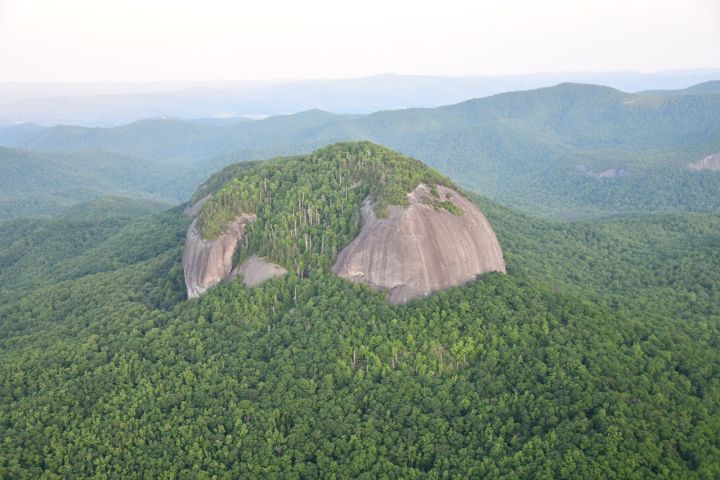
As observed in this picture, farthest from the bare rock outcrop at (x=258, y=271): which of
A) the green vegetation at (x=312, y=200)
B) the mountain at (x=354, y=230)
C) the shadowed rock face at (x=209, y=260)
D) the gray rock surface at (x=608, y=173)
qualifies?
the gray rock surface at (x=608, y=173)

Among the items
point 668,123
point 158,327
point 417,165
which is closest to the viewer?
point 158,327

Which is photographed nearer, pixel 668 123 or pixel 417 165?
pixel 417 165

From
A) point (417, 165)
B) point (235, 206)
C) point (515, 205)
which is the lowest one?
point (515, 205)

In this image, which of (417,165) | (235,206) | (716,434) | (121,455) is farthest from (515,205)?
(121,455)

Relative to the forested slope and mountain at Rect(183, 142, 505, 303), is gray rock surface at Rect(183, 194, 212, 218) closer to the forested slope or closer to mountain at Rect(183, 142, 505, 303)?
mountain at Rect(183, 142, 505, 303)

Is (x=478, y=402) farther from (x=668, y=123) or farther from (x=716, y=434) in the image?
(x=668, y=123)

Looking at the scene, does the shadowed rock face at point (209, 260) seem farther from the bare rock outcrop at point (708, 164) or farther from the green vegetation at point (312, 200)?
the bare rock outcrop at point (708, 164)

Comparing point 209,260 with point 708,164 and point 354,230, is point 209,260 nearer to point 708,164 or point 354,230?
point 354,230

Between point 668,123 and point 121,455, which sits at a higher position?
point 668,123
